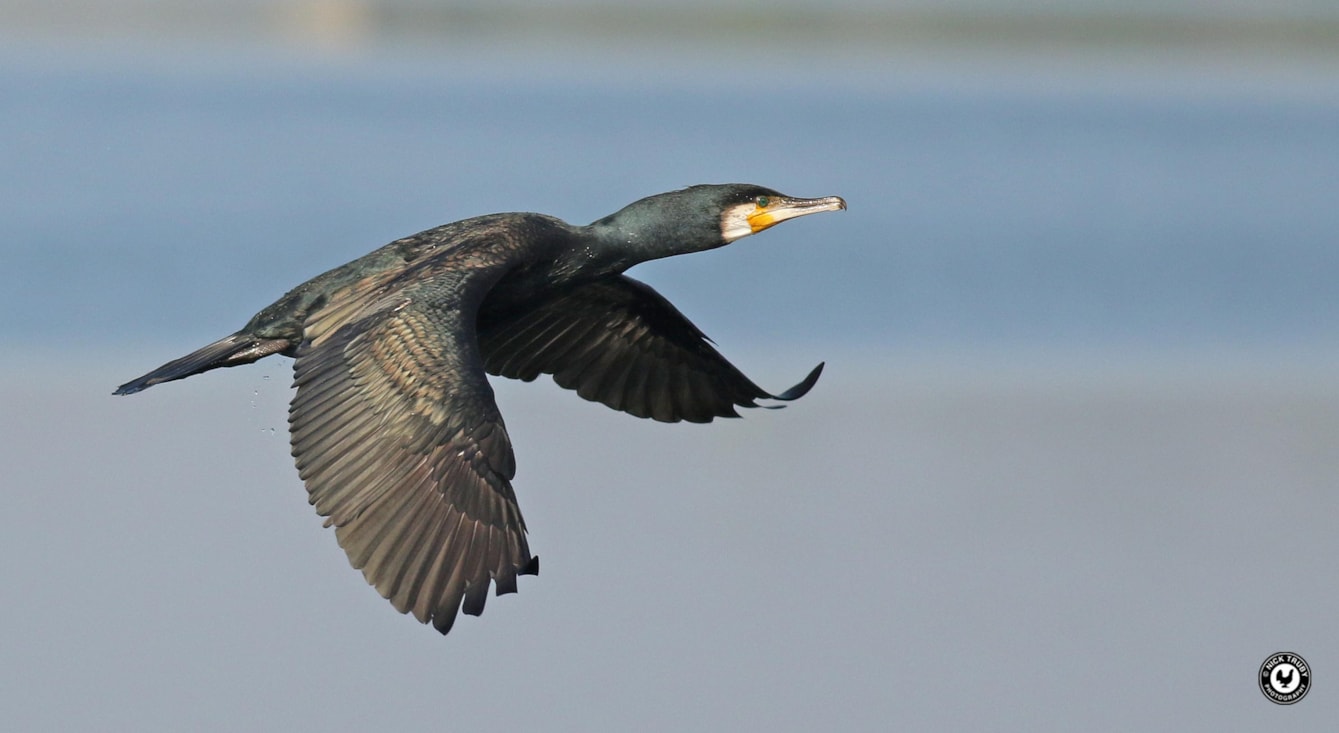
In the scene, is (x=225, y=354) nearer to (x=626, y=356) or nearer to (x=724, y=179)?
(x=626, y=356)

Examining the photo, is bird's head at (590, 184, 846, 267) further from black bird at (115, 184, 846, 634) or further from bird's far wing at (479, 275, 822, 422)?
bird's far wing at (479, 275, 822, 422)

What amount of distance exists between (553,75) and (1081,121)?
6.84m

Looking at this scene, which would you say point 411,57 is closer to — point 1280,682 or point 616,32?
point 616,32

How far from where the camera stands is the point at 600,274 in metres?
7.91

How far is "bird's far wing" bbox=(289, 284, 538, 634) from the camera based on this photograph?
6168mm

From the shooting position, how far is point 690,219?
782 cm

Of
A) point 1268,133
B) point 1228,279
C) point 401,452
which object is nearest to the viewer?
point 401,452

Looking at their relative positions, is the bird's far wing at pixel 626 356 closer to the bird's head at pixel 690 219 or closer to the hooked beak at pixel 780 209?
the bird's head at pixel 690 219

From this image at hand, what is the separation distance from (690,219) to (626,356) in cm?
99

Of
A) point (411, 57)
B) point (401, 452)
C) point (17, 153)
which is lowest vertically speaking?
point (401, 452)

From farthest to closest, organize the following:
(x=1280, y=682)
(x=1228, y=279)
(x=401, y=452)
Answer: (x=1228, y=279)
(x=1280, y=682)
(x=401, y=452)

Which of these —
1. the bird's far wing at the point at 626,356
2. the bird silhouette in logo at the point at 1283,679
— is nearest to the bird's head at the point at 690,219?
the bird's far wing at the point at 626,356

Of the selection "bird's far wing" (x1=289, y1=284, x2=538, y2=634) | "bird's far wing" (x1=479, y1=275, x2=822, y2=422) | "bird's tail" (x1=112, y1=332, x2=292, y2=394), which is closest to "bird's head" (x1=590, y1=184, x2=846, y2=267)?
"bird's far wing" (x1=479, y1=275, x2=822, y2=422)

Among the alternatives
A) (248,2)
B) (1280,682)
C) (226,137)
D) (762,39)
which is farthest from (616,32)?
(1280,682)
